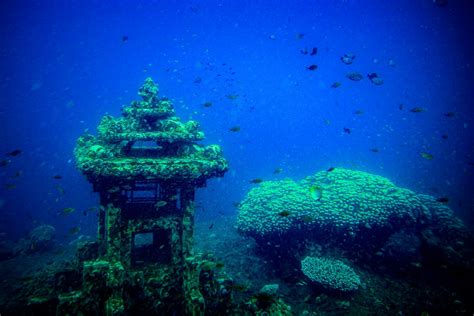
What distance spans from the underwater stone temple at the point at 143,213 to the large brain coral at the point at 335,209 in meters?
4.27

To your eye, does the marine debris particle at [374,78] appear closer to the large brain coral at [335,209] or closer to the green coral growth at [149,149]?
the large brain coral at [335,209]

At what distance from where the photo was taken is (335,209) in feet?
34.1

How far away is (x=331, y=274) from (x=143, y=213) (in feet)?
20.3

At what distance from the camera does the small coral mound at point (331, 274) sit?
8461mm

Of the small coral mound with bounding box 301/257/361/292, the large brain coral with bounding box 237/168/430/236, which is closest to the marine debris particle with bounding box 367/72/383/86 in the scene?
the large brain coral with bounding box 237/168/430/236

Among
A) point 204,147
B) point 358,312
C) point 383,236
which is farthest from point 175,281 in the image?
point 383,236

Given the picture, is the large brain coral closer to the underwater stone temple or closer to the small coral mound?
the small coral mound

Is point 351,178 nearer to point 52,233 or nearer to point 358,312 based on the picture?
point 358,312

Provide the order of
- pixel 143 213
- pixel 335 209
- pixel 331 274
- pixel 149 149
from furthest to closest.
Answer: pixel 335 209 → pixel 331 274 → pixel 149 149 → pixel 143 213

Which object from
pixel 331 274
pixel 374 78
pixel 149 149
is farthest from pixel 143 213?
pixel 374 78

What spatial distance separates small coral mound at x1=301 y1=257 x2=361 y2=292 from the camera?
27.8 ft

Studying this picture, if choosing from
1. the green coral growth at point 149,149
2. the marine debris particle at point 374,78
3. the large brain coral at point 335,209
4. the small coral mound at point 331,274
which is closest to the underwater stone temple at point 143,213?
the green coral growth at point 149,149

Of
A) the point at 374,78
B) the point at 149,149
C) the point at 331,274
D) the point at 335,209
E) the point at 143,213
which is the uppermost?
the point at 374,78

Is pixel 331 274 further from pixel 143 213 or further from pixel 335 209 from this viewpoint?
pixel 143 213
